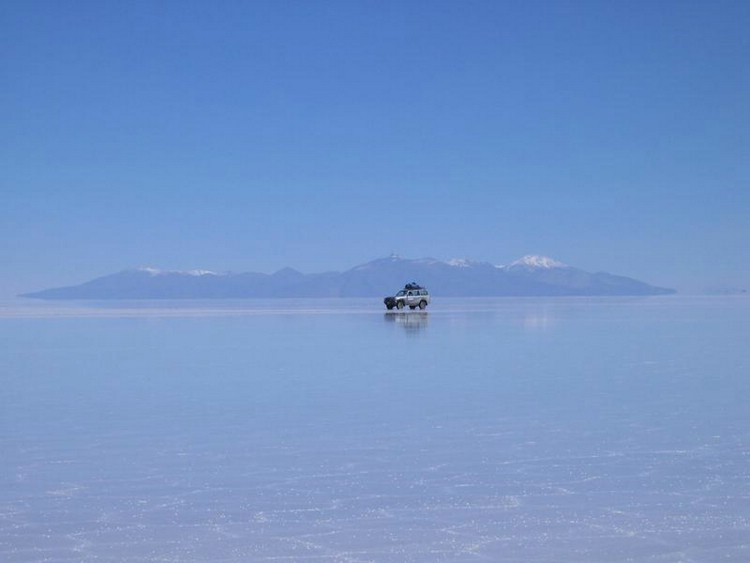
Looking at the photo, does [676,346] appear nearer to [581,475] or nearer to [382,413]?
[382,413]

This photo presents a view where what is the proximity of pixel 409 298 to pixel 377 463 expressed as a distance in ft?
227

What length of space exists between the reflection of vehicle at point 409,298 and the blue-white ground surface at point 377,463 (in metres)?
54.2

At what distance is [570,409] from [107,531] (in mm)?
9946

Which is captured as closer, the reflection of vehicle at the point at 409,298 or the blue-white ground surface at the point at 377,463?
the blue-white ground surface at the point at 377,463

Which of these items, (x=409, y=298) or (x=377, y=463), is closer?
(x=377, y=463)

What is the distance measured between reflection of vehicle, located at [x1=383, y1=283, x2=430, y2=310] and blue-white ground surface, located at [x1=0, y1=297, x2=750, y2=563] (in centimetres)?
5416

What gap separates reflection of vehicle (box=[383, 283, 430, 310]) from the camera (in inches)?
3110

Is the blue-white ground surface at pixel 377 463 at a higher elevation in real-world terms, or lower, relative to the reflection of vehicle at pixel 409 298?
lower

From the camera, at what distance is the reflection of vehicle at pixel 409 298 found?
7900cm

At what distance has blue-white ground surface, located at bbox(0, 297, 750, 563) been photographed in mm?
8273

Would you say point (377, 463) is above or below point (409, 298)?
below

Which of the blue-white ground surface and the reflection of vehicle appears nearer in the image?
the blue-white ground surface

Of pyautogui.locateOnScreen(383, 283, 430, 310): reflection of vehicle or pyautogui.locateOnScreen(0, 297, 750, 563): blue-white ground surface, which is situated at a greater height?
pyautogui.locateOnScreen(383, 283, 430, 310): reflection of vehicle

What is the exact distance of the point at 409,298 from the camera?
266 ft
